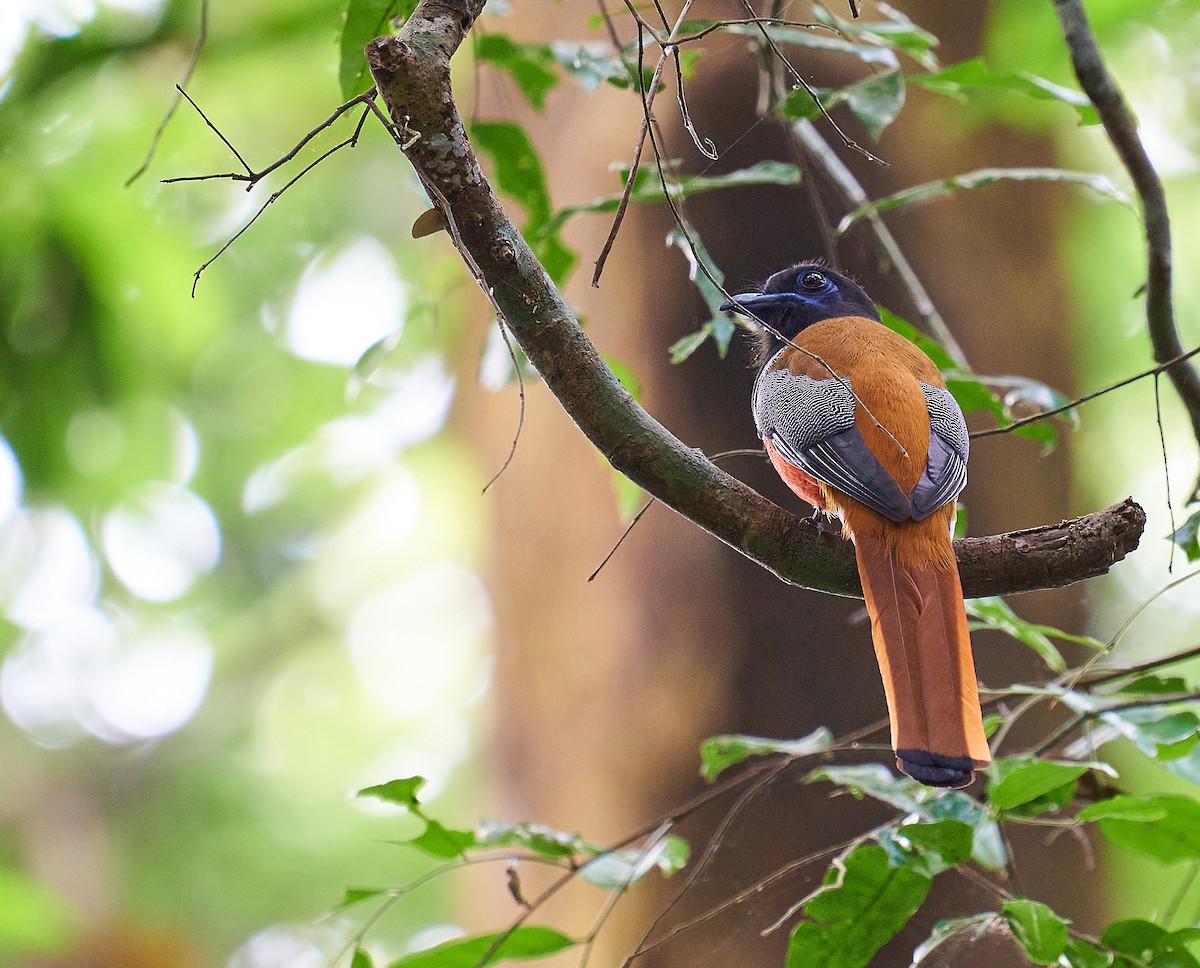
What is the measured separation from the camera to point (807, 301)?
2.64 m

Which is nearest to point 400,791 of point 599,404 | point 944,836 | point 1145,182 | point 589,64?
point 599,404

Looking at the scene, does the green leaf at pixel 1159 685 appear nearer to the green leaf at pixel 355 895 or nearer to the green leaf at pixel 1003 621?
the green leaf at pixel 1003 621

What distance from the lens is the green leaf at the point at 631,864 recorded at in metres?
1.85

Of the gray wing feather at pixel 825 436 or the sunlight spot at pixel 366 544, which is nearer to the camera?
the gray wing feather at pixel 825 436

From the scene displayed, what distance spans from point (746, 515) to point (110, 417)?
3.40 m

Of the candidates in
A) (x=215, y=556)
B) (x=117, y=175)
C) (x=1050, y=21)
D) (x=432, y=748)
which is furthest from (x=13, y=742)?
(x=1050, y=21)

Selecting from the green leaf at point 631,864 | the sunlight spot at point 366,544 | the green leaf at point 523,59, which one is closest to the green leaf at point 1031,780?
the green leaf at point 631,864

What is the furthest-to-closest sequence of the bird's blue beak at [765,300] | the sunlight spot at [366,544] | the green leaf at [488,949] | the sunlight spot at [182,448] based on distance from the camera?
1. the sunlight spot at [366,544]
2. the sunlight spot at [182,448]
3. the bird's blue beak at [765,300]
4. the green leaf at [488,949]

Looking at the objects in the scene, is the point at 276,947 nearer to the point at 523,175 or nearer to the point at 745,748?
the point at 745,748

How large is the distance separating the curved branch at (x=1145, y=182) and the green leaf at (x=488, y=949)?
4.28ft

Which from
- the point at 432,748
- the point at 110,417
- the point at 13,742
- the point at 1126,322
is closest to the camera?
the point at 110,417

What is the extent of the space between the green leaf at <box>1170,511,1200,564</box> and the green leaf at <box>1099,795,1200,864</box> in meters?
0.38

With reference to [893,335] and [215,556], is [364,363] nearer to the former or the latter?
[893,335]

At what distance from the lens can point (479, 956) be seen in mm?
1823
